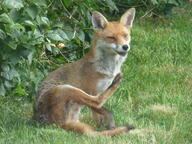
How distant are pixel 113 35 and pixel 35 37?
3.86 ft

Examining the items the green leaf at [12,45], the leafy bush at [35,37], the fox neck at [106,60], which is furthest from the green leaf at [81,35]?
the green leaf at [12,45]

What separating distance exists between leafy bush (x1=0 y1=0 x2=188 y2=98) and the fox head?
415 mm

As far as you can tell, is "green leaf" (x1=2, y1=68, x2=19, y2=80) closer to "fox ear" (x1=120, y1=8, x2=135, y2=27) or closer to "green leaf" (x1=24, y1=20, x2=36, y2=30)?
"green leaf" (x1=24, y1=20, x2=36, y2=30)

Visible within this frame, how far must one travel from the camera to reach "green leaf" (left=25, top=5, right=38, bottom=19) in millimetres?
5883

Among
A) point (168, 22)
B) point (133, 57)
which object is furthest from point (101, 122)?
point (168, 22)

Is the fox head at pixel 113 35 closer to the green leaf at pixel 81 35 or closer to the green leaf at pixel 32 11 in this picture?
the green leaf at pixel 81 35

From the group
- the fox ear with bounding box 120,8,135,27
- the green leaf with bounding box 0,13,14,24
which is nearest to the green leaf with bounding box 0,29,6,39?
the green leaf with bounding box 0,13,14,24

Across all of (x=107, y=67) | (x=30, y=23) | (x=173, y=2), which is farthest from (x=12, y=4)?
(x=173, y=2)

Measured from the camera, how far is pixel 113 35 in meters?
6.72

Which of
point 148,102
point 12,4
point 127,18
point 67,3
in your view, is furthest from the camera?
point 67,3

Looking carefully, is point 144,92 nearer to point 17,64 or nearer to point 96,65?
point 96,65

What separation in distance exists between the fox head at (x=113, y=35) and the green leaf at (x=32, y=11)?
106cm

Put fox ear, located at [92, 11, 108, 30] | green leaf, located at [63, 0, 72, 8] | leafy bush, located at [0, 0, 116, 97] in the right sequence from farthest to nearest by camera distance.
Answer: green leaf, located at [63, 0, 72, 8]
fox ear, located at [92, 11, 108, 30]
leafy bush, located at [0, 0, 116, 97]

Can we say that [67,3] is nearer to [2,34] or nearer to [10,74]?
[10,74]
